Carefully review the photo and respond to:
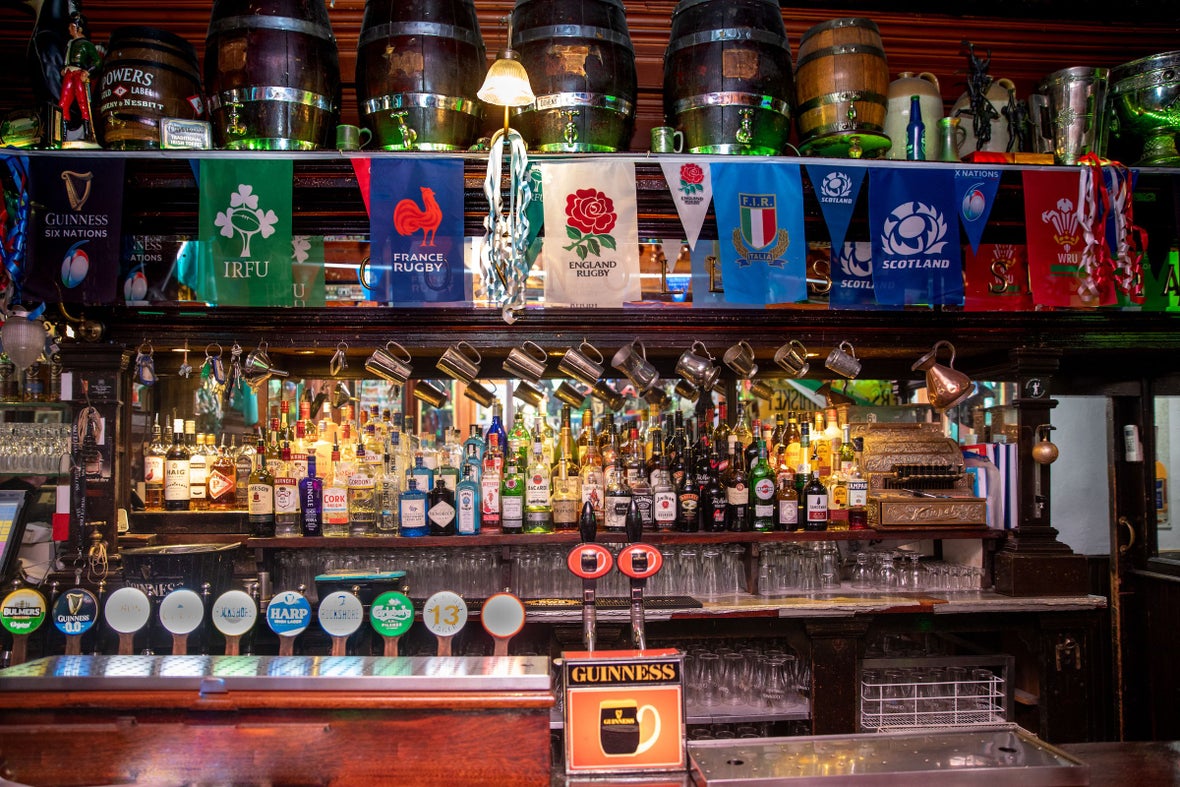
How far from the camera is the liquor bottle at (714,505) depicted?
3.98 m

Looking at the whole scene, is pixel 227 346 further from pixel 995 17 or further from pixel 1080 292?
pixel 995 17

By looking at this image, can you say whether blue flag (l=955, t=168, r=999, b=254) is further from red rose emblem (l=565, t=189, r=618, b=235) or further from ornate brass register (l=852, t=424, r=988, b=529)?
red rose emblem (l=565, t=189, r=618, b=235)

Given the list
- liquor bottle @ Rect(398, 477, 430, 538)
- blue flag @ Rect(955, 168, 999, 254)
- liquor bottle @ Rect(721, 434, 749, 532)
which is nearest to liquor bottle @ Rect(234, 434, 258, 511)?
liquor bottle @ Rect(398, 477, 430, 538)

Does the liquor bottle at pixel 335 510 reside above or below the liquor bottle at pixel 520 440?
below

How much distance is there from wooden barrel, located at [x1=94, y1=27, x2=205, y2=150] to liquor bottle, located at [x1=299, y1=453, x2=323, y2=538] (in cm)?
155

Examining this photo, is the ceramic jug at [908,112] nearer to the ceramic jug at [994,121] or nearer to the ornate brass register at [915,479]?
the ceramic jug at [994,121]

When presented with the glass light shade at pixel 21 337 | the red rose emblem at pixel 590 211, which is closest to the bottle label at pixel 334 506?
the glass light shade at pixel 21 337

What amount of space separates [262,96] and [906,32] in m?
3.08

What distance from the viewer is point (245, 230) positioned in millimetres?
3258

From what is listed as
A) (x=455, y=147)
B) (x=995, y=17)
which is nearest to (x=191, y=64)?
(x=455, y=147)

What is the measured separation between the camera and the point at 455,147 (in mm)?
3289

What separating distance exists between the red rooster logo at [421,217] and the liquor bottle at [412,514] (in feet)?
4.04

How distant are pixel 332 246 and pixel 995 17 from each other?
3.70 metres

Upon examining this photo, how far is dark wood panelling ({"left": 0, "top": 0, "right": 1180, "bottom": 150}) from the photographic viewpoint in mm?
3930
